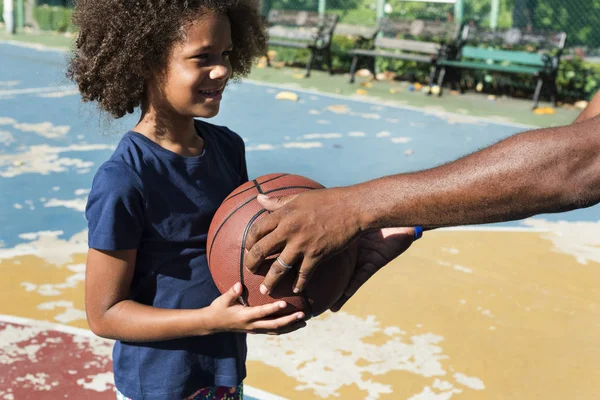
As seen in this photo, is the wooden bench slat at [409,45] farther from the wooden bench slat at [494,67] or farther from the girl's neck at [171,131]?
the girl's neck at [171,131]

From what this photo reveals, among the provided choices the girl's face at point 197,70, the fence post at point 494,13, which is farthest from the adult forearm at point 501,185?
the fence post at point 494,13

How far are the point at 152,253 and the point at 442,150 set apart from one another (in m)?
6.77

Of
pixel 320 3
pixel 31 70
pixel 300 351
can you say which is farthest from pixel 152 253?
pixel 320 3

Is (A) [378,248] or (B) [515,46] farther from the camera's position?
(B) [515,46]

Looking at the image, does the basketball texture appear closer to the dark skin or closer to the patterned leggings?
the dark skin

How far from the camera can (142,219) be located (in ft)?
7.11

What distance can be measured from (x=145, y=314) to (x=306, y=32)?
558 inches

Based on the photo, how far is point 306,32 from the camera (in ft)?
51.9

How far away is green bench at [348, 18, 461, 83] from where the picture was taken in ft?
44.2

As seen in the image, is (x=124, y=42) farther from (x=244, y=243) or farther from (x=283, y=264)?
(x=283, y=264)

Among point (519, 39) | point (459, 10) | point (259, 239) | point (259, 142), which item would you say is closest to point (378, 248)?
point (259, 239)

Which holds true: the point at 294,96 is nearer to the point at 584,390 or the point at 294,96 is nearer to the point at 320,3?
the point at 320,3

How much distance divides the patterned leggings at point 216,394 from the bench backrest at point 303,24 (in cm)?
1330

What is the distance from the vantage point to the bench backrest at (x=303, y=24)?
15516 millimetres
